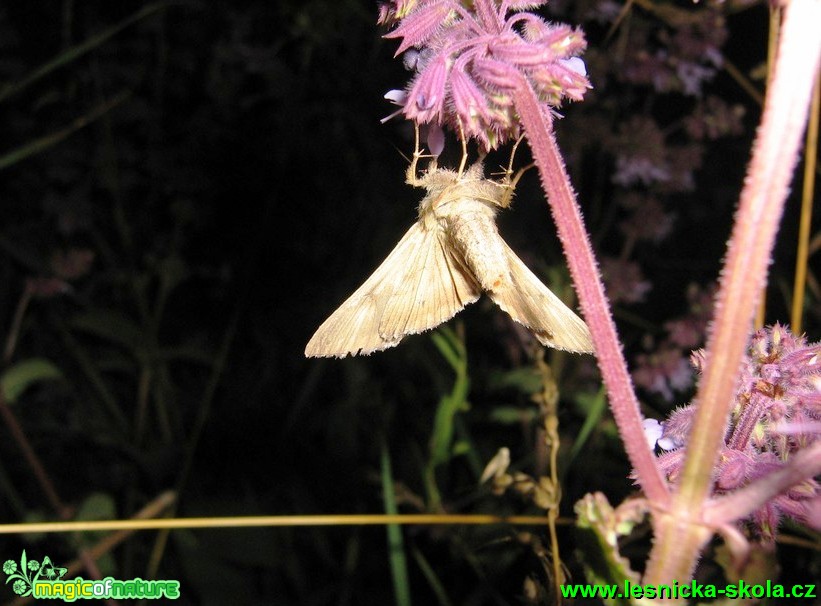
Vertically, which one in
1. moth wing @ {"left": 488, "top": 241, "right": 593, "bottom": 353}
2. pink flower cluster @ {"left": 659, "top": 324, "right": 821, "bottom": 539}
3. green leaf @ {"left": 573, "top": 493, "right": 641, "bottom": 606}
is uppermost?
moth wing @ {"left": 488, "top": 241, "right": 593, "bottom": 353}

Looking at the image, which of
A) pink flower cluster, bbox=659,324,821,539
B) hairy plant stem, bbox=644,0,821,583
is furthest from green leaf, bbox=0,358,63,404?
hairy plant stem, bbox=644,0,821,583

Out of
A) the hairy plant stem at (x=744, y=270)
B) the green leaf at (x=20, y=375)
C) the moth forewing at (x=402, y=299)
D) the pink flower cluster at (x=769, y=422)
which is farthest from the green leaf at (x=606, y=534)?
the green leaf at (x=20, y=375)

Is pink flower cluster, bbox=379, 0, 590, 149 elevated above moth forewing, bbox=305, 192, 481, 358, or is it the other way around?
pink flower cluster, bbox=379, 0, 590, 149

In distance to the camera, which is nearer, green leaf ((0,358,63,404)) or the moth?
the moth

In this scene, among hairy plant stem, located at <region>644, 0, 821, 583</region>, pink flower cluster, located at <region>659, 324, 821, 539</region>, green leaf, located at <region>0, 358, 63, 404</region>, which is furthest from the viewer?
green leaf, located at <region>0, 358, 63, 404</region>

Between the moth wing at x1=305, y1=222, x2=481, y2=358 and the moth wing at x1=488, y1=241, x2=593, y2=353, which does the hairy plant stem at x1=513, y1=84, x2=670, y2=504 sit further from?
Result: the moth wing at x1=305, y1=222, x2=481, y2=358
